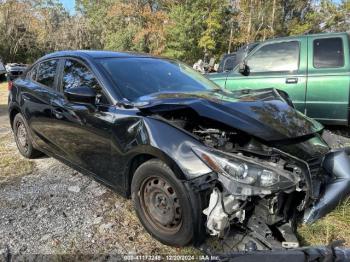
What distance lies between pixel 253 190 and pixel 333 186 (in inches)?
43.8

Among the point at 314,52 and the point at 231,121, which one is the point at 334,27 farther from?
the point at 231,121

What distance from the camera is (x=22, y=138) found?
5.71 metres

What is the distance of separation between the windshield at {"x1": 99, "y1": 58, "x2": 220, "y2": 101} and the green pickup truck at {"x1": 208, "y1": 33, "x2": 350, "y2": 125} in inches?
96.5

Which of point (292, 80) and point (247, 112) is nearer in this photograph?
point (247, 112)

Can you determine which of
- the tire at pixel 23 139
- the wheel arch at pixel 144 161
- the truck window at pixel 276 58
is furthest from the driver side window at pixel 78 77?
the truck window at pixel 276 58

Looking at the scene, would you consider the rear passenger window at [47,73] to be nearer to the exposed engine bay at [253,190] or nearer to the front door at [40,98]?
the front door at [40,98]

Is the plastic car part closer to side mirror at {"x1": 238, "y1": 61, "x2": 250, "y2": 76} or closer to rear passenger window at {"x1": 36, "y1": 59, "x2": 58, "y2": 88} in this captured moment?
rear passenger window at {"x1": 36, "y1": 59, "x2": 58, "y2": 88}

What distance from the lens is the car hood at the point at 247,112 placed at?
117 inches

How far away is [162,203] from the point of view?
3.12m

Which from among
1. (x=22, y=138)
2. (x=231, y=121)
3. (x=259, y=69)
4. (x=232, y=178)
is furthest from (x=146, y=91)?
(x=259, y=69)

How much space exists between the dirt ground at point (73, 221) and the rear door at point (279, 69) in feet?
7.94

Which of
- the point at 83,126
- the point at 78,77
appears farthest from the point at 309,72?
the point at 83,126

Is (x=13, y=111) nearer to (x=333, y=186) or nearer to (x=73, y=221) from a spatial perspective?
(x=73, y=221)

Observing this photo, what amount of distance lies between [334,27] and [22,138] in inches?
1394
